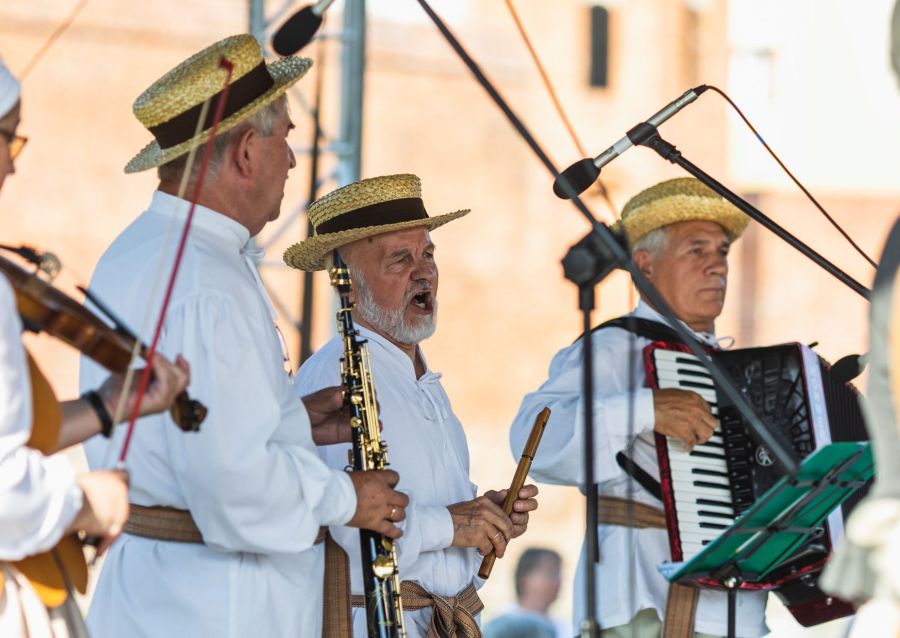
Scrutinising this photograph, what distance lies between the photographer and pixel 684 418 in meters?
4.62

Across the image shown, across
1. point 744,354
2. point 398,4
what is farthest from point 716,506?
point 398,4

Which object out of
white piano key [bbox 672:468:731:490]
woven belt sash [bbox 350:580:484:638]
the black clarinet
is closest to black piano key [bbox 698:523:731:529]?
white piano key [bbox 672:468:731:490]

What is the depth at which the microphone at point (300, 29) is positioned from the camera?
3.49 metres

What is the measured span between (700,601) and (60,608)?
247 centimetres

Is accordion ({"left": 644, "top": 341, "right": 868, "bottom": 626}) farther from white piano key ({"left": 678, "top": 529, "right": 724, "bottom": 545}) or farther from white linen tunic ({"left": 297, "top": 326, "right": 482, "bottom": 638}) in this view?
white linen tunic ({"left": 297, "top": 326, "right": 482, "bottom": 638})

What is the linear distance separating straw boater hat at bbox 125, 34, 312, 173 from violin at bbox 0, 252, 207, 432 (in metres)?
0.86

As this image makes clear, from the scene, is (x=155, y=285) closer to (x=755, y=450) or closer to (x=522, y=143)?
(x=755, y=450)

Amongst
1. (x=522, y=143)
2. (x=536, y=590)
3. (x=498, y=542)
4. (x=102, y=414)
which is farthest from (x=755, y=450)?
(x=522, y=143)

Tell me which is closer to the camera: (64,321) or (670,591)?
(64,321)

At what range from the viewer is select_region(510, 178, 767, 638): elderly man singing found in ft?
15.4

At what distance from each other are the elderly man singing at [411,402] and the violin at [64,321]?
4.41ft

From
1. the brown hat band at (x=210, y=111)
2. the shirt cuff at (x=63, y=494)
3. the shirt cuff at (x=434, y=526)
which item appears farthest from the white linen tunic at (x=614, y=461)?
the shirt cuff at (x=63, y=494)

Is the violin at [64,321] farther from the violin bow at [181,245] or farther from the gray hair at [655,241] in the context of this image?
the gray hair at [655,241]

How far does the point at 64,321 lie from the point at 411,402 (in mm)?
1800
